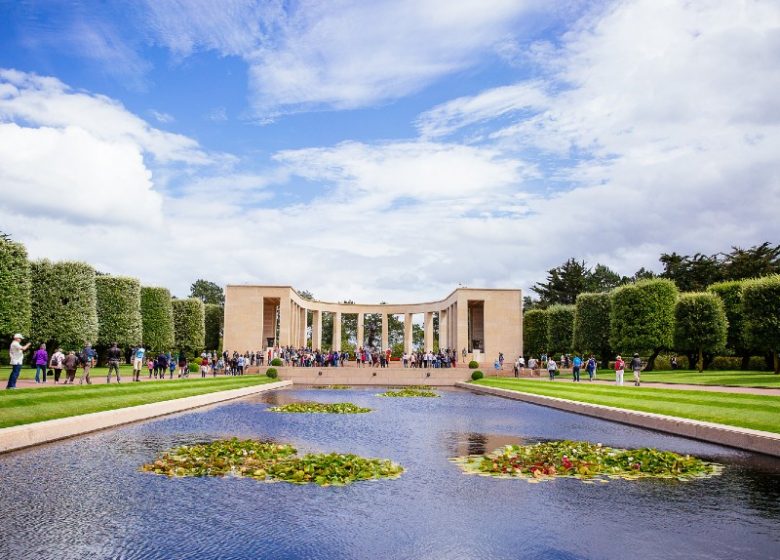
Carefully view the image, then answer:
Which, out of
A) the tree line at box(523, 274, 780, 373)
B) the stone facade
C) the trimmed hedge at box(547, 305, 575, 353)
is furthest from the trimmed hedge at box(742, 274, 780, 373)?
the stone facade

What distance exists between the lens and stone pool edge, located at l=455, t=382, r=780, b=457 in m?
12.2

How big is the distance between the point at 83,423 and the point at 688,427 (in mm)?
13549

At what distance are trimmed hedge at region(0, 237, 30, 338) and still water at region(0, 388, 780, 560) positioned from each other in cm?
2574

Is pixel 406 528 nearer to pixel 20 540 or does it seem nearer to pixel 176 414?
pixel 20 540

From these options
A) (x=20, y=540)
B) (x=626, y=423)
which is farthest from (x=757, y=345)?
(x=20, y=540)

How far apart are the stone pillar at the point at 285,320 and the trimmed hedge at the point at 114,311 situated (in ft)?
55.4

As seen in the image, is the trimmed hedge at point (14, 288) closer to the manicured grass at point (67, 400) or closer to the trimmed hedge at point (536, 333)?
the manicured grass at point (67, 400)

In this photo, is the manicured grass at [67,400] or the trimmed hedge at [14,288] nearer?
the manicured grass at [67,400]

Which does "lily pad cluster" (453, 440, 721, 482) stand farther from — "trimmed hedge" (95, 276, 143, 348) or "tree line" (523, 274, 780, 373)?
"trimmed hedge" (95, 276, 143, 348)

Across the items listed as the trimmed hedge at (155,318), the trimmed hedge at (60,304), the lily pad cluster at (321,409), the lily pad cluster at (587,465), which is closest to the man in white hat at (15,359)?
the lily pad cluster at (321,409)

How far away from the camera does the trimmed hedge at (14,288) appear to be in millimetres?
33719

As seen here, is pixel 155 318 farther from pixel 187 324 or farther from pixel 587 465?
pixel 587 465

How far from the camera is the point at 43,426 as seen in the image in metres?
12.5

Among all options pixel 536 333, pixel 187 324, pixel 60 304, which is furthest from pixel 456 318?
pixel 60 304
